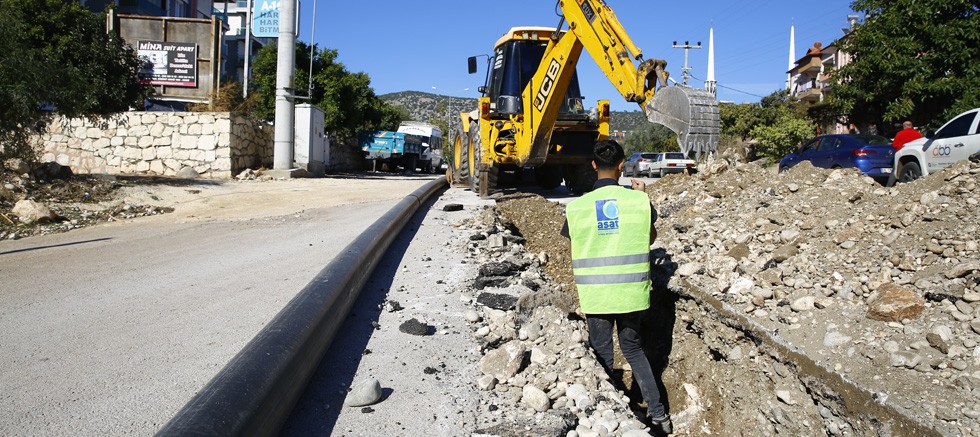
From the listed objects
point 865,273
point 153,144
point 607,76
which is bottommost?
point 865,273

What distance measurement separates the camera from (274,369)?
106 inches

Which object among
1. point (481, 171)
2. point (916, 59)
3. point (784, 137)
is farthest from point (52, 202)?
point (784, 137)

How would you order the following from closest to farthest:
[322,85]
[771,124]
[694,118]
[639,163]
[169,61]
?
[694,118] → [169,61] → [639,163] → [322,85] → [771,124]

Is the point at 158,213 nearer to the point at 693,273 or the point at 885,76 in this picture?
the point at 693,273

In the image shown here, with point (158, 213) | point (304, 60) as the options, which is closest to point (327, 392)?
point (158, 213)

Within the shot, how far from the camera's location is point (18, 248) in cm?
745

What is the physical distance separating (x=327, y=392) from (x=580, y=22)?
26.1ft

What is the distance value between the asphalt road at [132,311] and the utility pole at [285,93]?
11.1 meters

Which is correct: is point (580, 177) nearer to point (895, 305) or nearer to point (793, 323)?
point (793, 323)

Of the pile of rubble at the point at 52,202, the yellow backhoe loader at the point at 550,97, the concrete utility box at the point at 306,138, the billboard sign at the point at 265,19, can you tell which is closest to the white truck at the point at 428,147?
the billboard sign at the point at 265,19

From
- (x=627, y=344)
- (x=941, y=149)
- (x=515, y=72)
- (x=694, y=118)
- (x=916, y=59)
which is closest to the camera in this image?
(x=627, y=344)

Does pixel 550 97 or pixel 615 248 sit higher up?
pixel 550 97

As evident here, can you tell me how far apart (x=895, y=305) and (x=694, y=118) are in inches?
145

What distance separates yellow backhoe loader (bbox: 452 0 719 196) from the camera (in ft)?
30.2
